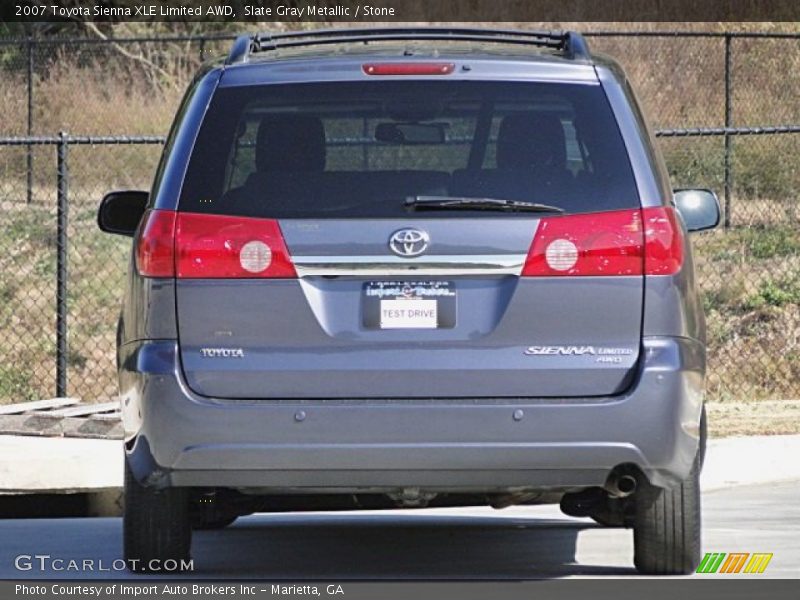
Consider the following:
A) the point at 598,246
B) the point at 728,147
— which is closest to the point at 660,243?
the point at 598,246

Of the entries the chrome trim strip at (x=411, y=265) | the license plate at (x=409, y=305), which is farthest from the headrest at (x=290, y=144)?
the license plate at (x=409, y=305)

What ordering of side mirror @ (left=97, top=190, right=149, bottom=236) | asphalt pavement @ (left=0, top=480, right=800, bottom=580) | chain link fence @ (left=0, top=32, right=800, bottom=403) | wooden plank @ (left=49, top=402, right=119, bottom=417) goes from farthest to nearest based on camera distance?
1. chain link fence @ (left=0, top=32, right=800, bottom=403)
2. wooden plank @ (left=49, top=402, right=119, bottom=417)
3. side mirror @ (left=97, top=190, right=149, bottom=236)
4. asphalt pavement @ (left=0, top=480, right=800, bottom=580)

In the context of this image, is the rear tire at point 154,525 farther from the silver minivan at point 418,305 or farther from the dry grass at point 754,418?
the dry grass at point 754,418

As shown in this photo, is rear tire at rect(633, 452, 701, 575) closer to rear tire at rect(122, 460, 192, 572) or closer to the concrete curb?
rear tire at rect(122, 460, 192, 572)

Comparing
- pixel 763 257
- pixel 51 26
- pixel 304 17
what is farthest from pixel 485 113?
pixel 51 26

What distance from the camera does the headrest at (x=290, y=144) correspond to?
6926 mm

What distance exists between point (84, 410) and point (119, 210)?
472 centimetres

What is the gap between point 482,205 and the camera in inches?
267

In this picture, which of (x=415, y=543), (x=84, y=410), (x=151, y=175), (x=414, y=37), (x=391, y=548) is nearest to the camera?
(x=414, y=37)

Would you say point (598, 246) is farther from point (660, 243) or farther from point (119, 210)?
point (119, 210)

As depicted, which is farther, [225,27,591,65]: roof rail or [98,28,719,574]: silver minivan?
[225,27,591,65]: roof rail

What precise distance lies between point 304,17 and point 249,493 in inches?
887

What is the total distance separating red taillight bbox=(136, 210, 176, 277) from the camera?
6.83m
